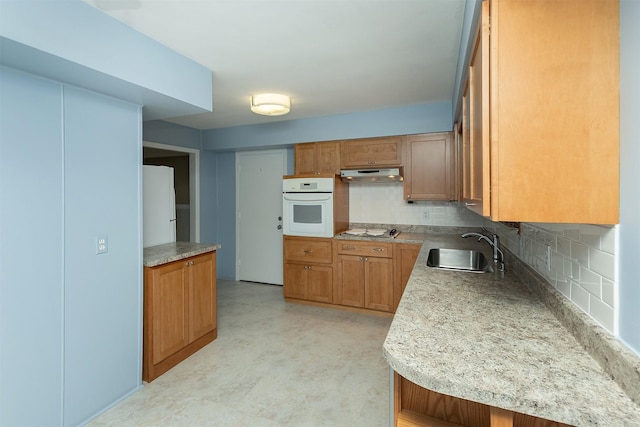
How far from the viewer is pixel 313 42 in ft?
6.56

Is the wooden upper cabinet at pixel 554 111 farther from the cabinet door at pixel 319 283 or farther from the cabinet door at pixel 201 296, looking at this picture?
the cabinet door at pixel 319 283

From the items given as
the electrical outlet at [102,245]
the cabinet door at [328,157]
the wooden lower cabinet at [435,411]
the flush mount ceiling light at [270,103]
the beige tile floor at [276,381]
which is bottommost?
the beige tile floor at [276,381]

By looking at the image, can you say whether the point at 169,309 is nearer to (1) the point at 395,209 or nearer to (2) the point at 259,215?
(2) the point at 259,215

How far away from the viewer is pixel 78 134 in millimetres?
1843

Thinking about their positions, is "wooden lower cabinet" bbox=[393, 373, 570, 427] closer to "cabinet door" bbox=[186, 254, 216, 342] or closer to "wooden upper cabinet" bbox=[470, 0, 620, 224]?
"wooden upper cabinet" bbox=[470, 0, 620, 224]

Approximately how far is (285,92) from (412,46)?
1.29 meters

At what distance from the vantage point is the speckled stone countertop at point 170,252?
2316 millimetres

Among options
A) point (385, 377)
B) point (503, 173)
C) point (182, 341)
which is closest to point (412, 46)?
point (503, 173)

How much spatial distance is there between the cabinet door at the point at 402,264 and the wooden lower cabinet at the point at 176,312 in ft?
6.34

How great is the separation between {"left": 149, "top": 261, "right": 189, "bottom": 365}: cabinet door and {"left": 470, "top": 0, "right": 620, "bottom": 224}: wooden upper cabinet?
229 cm

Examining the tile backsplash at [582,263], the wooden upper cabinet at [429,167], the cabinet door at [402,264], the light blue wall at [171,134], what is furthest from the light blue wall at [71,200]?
the cabinet door at [402,264]

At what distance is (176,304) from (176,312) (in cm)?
7

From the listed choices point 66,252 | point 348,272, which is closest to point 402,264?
point 348,272

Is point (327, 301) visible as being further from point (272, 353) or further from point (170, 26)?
point (170, 26)
